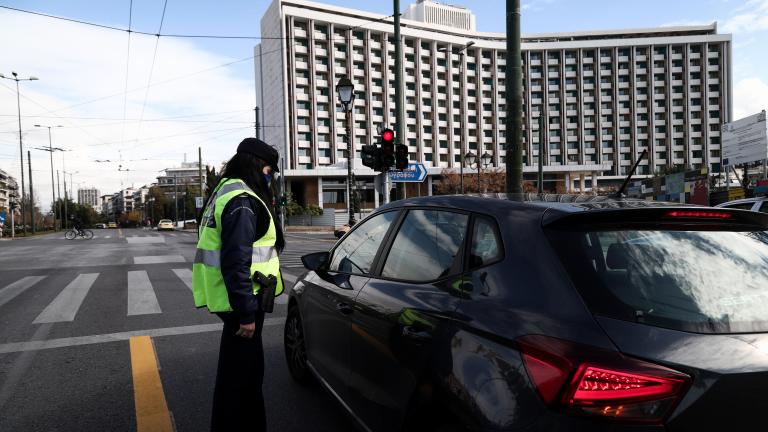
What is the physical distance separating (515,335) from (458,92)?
273ft

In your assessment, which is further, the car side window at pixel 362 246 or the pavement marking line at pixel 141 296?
the pavement marking line at pixel 141 296

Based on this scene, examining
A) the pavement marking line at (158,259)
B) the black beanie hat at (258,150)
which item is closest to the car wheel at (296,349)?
the black beanie hat at (258,150)

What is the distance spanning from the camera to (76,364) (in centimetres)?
429

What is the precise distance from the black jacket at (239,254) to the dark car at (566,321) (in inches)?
23.4

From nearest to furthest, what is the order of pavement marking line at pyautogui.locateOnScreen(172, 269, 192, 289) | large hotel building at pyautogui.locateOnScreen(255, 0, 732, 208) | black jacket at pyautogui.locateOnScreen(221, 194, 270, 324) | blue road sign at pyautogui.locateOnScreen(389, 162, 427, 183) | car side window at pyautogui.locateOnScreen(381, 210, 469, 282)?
car side window at pyautogui.locateOnScreen(381, 210, 469, 282)
black jacket at pyautogui.locateOnScreen(221, 194, 270, 324)
pavement marking line at pyautogui.locateOnScreen(172, 269, 192, 289)
blue road sign at pyautogui.locateOnScreen(389, 162, 427, 183)
large hotel building at pyautogui.locateOnScreen(255, 0, 732, 208)

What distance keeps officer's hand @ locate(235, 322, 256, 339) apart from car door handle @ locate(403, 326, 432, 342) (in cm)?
89

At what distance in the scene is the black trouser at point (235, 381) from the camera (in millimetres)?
2600

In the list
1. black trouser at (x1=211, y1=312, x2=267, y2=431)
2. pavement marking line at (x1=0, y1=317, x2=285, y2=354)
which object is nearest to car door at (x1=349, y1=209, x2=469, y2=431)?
black trouser at (x1=211, y1=312, x2=267, y2=431)

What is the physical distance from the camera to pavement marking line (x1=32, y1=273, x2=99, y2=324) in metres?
6.14

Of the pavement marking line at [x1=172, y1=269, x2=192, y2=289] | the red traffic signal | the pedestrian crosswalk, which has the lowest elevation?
the pavement marking line at [x1=172, y1=269, x2=192, y2=289]

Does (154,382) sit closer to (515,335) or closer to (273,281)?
(273,281)

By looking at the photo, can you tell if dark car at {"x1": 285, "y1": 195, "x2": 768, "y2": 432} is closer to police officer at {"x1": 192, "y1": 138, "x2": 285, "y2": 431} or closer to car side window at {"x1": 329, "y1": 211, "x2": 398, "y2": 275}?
car side window at {"x1": 329, "y1": 211, "x2": 398, "y2": 275}

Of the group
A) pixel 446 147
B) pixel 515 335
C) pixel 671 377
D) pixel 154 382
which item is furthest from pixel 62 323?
pixel 446 147

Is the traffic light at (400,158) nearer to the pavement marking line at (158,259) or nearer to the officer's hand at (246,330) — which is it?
the pavement marking line at (158,259)
